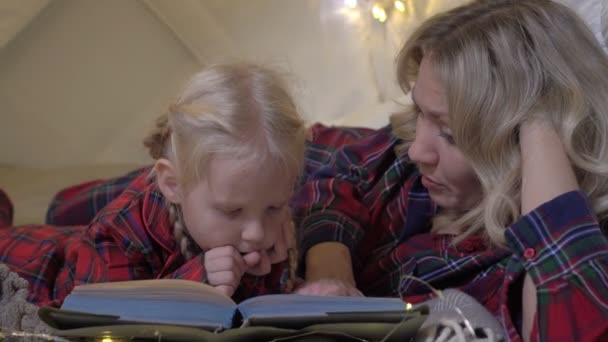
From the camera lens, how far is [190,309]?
0.77 metres

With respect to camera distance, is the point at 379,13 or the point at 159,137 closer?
the point at 159,137

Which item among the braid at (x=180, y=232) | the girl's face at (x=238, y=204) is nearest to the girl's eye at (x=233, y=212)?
the girl's face at (x=238, y=204)

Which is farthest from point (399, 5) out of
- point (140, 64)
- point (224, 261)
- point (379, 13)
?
point (224, 261)

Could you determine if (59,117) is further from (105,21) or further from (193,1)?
(193,1)

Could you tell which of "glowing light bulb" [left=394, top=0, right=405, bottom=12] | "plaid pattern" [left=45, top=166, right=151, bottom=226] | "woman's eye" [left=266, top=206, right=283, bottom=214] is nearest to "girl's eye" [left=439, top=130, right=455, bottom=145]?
"woman's eye" [left=266, top=206, right=283, bottom=214]

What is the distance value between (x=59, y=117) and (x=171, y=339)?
1.22m

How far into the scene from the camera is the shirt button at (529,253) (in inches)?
35.1

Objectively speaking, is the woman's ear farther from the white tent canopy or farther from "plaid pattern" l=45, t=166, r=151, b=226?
the white tent canopy

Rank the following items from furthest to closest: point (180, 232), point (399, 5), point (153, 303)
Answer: point (399, 5)
point (180, 232)
point (153, 303)

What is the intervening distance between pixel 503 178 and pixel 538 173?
Result: 0.08 metres

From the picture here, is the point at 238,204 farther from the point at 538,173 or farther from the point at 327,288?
the point at 538,173

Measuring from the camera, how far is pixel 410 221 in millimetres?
1226

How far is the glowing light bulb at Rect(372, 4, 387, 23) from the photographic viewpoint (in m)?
1.80

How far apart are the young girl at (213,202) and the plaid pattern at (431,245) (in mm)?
191
